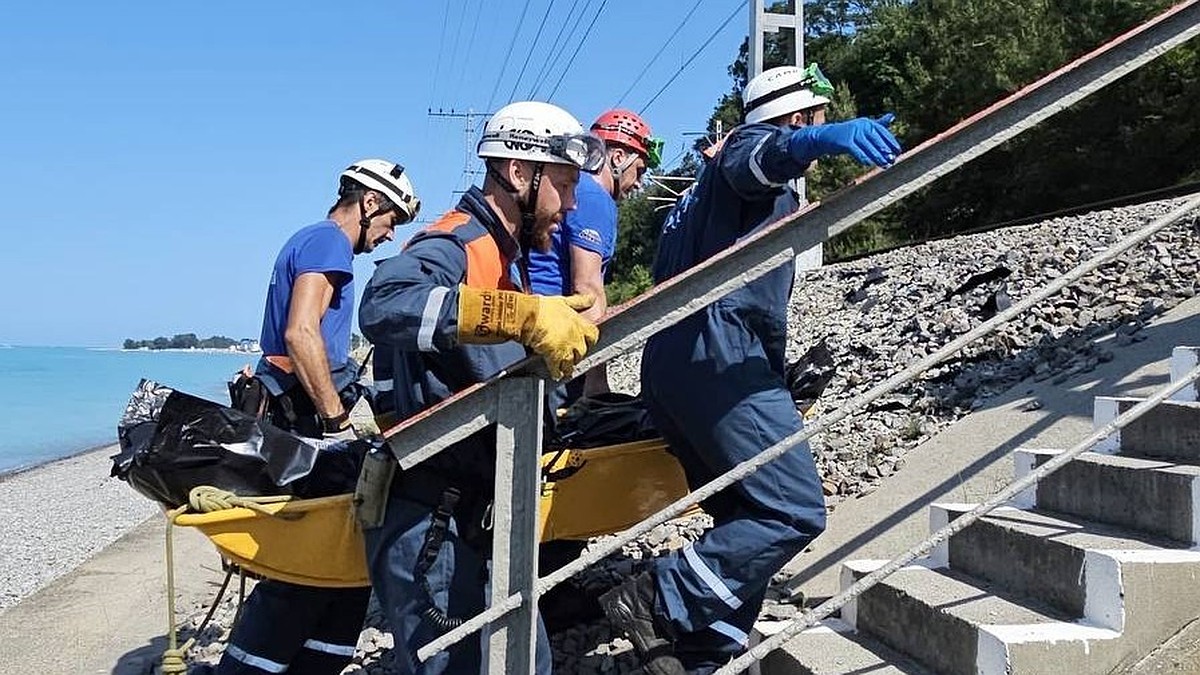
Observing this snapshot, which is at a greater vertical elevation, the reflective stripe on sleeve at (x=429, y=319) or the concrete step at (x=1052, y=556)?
the reflective stripe on sleeve at (x=429, y=319)

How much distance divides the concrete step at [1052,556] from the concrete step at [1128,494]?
0.05 m

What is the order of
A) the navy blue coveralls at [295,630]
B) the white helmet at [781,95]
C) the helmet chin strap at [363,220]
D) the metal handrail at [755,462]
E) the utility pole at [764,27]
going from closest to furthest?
1. the metal handrail at [755,462]
2. the white helmet at [781,95]
3. the navy blue coveralls at [295,630]
4. the helmet chin strap at [363,220]
5. the utility pole at [764,27]

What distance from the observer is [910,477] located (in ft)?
16.6

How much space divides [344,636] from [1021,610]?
2.29 m

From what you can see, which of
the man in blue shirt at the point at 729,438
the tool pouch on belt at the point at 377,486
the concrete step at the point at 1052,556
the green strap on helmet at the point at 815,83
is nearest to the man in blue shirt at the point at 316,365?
the tool pouch on belt at the point at 377,486

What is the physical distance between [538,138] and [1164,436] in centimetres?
230

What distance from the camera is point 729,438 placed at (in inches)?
130

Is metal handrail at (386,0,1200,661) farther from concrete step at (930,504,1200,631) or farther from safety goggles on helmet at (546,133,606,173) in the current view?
concrete step at (930,504,1200,631)

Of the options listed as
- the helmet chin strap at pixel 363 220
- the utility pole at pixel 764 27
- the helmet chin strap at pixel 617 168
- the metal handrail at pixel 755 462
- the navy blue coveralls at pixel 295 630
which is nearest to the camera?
the metal handrail at pixel 755 462

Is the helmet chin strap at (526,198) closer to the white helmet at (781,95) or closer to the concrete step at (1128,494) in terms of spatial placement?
the white helmet at (781,95)

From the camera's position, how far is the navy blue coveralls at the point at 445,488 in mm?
2756

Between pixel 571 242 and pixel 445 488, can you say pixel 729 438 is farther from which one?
pixel 571 242

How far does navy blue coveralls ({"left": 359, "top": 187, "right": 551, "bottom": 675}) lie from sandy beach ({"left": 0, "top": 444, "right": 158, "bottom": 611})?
6222mm

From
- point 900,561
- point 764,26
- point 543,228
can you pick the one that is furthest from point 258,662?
point 764,26
